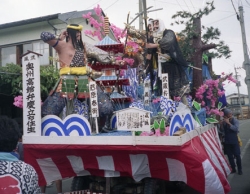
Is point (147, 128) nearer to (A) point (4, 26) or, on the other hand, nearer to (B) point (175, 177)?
(B) point (175, 177)

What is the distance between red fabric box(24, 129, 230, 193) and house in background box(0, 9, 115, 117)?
28.0 ft

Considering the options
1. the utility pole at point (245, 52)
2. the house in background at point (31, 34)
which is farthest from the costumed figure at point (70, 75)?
the utility pole at point (245, 52)

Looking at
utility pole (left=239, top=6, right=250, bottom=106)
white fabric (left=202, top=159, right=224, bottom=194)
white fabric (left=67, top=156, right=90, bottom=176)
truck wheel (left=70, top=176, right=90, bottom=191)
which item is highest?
utility pole (left=239, top=6, right=250, bottom=106)

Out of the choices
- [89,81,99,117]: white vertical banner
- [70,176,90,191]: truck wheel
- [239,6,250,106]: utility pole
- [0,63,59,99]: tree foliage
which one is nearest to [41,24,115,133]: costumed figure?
[89,81,99,117]: white vertical banner

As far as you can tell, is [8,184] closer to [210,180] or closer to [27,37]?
[210,180]

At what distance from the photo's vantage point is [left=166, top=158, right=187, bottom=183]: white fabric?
354cm

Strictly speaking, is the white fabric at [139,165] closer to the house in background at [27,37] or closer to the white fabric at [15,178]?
the white fabric at [15,178]

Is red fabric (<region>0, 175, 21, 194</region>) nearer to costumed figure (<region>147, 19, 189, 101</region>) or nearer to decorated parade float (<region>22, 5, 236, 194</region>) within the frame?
decorated parade float (<region>22, 5, 236, 194</region>)

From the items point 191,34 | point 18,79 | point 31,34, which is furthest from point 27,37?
point 191,34

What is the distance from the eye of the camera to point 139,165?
376 centimetres

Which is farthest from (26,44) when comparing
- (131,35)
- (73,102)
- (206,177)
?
(206,177)

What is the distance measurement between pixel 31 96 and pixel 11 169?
1992 mm

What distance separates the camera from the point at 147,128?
11.3ft

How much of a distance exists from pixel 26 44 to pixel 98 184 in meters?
10.1
